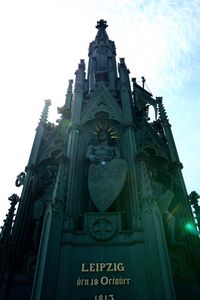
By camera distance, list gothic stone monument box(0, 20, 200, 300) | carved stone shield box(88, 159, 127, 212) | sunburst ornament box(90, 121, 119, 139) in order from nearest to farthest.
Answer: gothic stone monument box(0, 20, 200, 300) < carved stone shield box(88, 159, 127, 212) < sunburst ornament box(90, 121, 119, 139)

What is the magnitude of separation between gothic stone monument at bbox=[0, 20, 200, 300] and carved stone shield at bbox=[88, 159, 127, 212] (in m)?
0.04

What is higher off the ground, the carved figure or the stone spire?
the stone spire

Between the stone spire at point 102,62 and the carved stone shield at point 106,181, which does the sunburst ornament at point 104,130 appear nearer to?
the carved stone shield at point 106,181

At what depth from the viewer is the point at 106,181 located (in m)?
11.1

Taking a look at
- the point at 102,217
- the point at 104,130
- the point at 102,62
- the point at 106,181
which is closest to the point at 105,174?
the point at 106,181

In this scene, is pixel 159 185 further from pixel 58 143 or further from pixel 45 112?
pixel 45 112

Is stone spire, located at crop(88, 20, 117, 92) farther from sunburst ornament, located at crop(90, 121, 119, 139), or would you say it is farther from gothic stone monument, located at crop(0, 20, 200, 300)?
sunburst ornament, located at crop(90, 121, 119, 139)

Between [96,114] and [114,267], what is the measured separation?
854 centimetres

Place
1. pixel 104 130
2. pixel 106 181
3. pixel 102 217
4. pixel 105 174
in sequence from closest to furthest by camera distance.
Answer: pixel 102 217 → pixel 106 181 → pixel 105 174 → pixel 104 130

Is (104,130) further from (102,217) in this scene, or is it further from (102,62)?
(102,62)

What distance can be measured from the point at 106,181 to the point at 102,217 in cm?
160

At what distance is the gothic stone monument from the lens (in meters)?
8.27

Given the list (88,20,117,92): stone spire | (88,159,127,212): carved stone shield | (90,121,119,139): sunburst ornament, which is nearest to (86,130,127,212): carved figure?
(88,159,127,212): carved stone shield

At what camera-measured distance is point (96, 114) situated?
50.5ft
